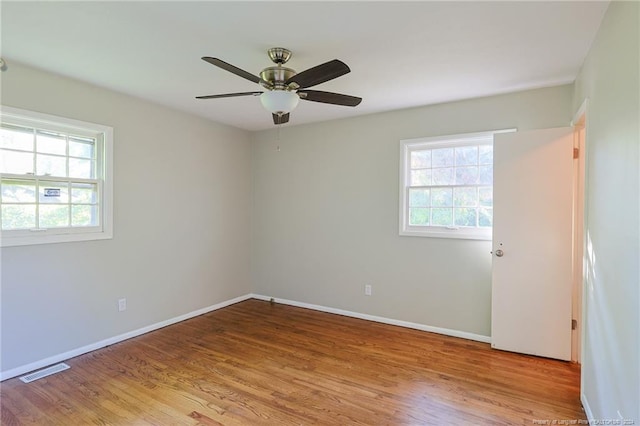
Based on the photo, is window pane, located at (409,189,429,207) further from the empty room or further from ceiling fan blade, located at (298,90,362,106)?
Result: ceiling fan blade, located at (298,90,362,106)

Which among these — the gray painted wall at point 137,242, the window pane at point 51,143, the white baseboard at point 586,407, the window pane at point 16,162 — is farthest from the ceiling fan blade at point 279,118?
the white baseboard at point 586,407

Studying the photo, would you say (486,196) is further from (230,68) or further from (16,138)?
(16,138)

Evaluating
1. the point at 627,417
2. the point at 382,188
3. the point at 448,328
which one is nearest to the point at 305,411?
the point at 627,417

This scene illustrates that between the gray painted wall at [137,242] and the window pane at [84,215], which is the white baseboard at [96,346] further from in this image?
the window pane at [84,215]

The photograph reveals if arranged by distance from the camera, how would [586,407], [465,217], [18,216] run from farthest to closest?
[465,217] → [18,216] → [586,407]

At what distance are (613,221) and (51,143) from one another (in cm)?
416

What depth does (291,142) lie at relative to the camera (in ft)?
15.4

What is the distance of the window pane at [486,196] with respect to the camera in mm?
3446

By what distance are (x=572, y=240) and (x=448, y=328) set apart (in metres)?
1.47

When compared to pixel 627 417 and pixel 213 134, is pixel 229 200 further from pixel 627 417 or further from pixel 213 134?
pixel 627 417

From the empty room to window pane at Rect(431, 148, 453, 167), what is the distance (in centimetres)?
4

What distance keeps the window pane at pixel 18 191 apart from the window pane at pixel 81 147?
463 mm

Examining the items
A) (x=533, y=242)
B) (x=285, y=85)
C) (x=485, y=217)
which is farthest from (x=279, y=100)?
(x=533, y=242)

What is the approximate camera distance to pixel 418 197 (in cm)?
385
